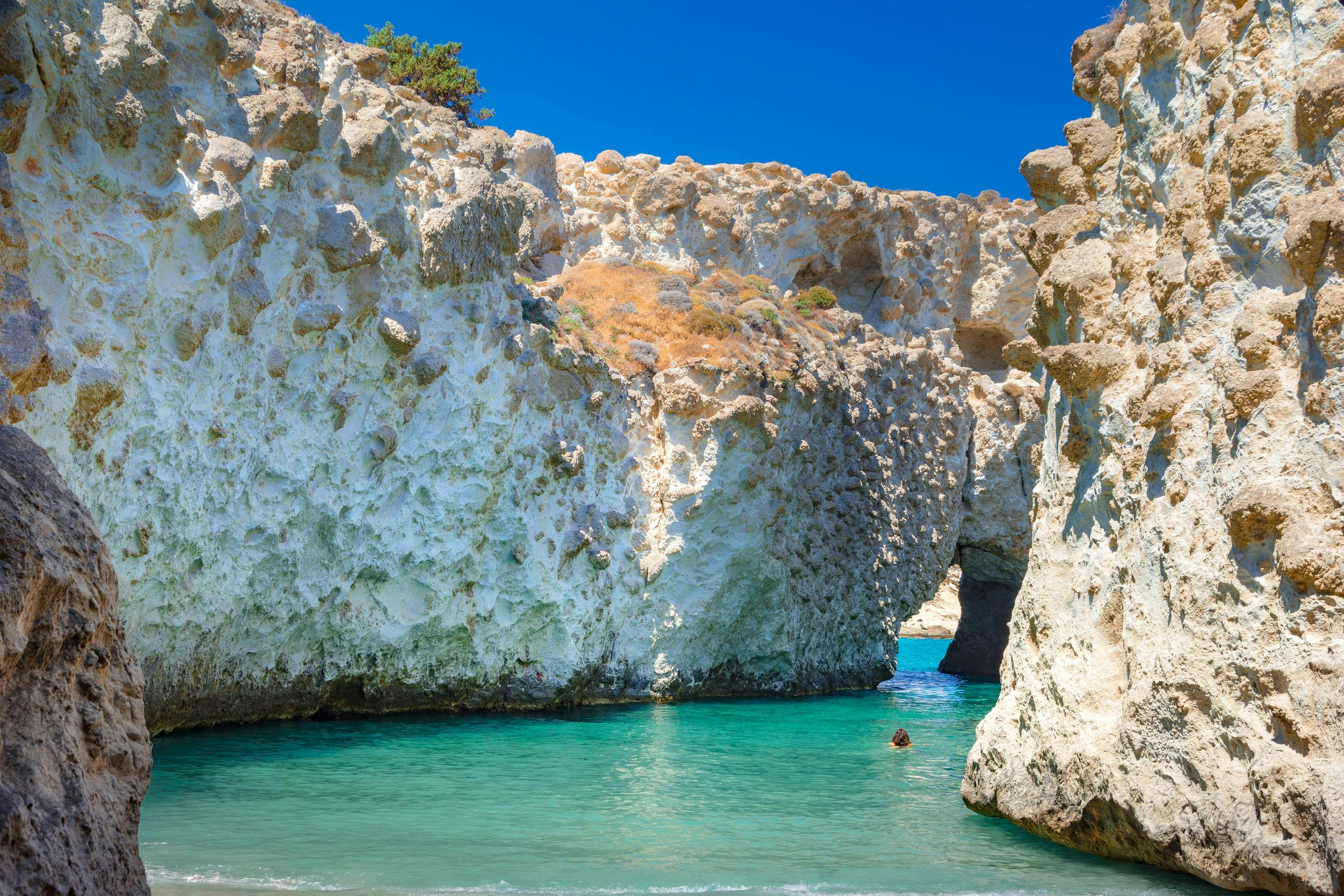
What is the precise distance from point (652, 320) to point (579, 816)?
57.6 ft

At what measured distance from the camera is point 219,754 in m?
16.4

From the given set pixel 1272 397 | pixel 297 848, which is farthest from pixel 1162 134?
pixel 297 848

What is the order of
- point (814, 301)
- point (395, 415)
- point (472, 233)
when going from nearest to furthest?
point (395, 415)
point (472, 233)
point (814, 301)

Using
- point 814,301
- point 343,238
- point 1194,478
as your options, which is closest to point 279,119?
point 343,238

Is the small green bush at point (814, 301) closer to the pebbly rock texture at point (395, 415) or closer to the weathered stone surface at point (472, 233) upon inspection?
the pebbly rock texture at point (395, 415)

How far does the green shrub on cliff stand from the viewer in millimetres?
35562

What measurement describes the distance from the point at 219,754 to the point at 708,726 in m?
9.71

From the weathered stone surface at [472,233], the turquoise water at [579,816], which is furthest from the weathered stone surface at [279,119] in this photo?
the turquoise water at [579,816]

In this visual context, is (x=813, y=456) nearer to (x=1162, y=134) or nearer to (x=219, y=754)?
(x=219, y=754)

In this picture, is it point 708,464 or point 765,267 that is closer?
point 708,464

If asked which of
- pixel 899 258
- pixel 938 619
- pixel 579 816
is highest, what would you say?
pixel 899 258

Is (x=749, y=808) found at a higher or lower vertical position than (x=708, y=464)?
lower

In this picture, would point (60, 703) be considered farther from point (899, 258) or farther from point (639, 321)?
point (899, 258)

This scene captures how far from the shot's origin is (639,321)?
28.6 meters
